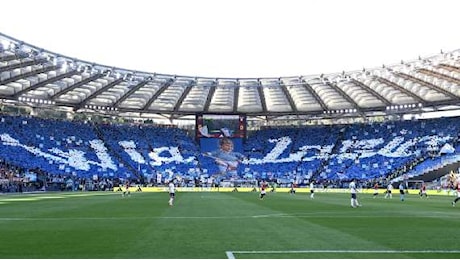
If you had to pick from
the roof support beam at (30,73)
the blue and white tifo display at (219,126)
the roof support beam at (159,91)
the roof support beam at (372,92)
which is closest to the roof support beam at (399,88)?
the roof support beam at (372,92)

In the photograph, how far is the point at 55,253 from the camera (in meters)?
13.2

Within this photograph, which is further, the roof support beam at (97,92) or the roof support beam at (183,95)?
the roof support beam at (183,95)

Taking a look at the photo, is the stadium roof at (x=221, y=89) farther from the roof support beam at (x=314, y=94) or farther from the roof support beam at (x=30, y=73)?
the roof support beam at (x=30, y=73)

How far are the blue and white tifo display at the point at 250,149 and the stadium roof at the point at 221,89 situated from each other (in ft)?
14.5

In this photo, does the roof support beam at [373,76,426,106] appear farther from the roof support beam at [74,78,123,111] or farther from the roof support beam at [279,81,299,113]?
the roof support beam at [74,78,123,111]

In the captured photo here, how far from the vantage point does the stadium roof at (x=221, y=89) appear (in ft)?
207

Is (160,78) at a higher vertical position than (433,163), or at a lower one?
higher

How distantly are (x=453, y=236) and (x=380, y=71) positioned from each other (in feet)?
175

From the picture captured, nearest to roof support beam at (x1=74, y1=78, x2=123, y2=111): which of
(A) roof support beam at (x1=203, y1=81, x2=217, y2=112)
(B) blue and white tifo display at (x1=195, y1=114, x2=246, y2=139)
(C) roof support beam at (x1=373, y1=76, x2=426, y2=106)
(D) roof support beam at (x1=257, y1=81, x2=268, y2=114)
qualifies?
(A) roof support beam at (x1=203, y1=81, x2=217, y2=112)

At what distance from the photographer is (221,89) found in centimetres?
8412

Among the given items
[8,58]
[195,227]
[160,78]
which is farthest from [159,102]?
[195,227]

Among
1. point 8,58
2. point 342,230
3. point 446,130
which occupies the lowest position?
point 342,230

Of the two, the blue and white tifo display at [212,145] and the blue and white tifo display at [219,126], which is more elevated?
the blue and white tifo display at [219,126]

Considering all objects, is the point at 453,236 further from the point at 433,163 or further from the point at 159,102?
the point at 159,102
